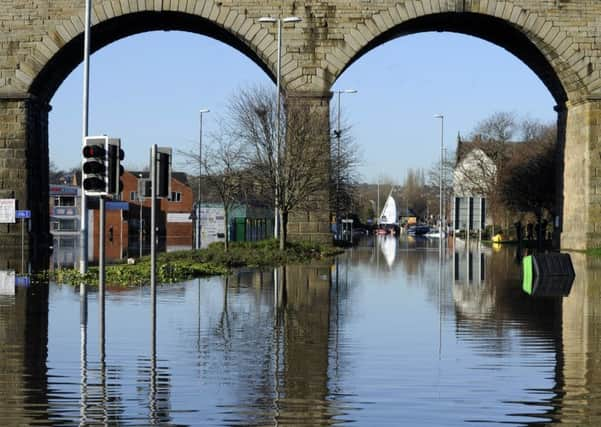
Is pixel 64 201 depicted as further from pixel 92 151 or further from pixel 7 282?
pixel 92 151

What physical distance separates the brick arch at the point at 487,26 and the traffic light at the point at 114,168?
98.8 feet

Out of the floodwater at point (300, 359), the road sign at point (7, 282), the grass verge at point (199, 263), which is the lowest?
the floodwater at point (300, 359)

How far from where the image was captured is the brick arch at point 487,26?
4575 cm

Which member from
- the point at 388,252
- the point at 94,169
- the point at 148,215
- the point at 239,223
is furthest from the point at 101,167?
the point at 148,215

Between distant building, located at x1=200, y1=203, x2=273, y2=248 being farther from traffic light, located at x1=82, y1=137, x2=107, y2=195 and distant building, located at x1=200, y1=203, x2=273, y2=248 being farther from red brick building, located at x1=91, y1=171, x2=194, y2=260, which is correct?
traffic light, located at x1=82, y1=137, x2=107, y2=195

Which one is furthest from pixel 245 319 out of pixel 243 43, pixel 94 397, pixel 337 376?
pixel 243 43

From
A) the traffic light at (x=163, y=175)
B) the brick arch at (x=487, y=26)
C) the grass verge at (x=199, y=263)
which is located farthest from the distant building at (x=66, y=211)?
the traffic light at (x=163, y=175)

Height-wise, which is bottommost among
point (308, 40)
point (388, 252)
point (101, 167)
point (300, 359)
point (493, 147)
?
point (388, 252)

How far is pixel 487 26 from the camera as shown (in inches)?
1880

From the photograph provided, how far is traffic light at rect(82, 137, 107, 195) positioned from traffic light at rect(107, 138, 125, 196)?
120 millimetres

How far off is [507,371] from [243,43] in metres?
36.2

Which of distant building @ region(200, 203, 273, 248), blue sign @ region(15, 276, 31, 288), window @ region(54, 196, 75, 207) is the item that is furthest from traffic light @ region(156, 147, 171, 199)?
window @ region(54, 196, 75, 207)

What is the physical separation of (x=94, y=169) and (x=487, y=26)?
3377 centimetres

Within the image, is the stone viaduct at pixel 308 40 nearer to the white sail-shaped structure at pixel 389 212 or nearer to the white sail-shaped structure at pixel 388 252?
the white sail-shaped structure at pixel 388 252
